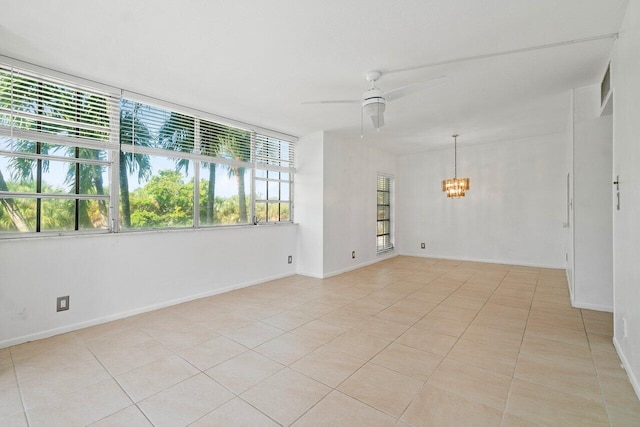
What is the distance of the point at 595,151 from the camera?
3529 millimetres

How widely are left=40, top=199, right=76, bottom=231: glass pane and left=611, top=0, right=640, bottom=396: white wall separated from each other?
4869mm

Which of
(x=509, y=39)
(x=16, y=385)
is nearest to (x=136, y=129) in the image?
(x=16, y=385)

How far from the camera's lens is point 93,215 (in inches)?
129

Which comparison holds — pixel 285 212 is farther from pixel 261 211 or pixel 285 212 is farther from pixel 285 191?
pixel 261 211

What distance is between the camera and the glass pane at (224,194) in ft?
14.1

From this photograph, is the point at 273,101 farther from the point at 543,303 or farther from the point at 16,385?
the point at 543,303

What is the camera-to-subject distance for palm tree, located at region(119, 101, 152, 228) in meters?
3.48

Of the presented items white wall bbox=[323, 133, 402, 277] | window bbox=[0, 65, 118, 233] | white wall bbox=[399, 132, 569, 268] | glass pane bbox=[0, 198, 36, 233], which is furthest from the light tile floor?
white wall bbox=[399, 132, 569, 268]

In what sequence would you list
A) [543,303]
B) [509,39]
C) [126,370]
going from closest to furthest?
[126,370]
[509,39]
[543,303]

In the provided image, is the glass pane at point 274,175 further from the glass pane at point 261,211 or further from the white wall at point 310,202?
the glass pane at point 261,211

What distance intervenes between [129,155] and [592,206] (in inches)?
224

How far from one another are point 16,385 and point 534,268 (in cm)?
756

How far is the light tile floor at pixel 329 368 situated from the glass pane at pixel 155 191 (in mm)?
1157

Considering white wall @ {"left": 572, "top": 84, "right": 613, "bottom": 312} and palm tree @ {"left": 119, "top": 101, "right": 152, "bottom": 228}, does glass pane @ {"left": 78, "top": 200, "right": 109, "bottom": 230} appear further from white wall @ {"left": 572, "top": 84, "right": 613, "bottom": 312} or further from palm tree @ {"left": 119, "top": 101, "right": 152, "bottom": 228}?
white wall @ {"left": 572, "top": 84, "right": 613, "bottom": 312}
